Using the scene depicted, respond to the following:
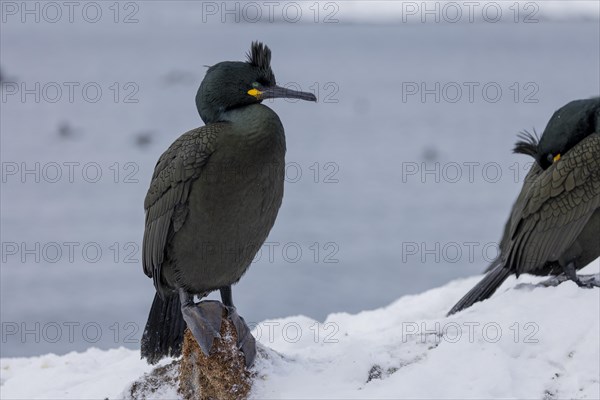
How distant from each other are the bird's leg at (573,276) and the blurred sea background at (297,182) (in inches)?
170

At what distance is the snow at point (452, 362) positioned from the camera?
A: 5.15 m

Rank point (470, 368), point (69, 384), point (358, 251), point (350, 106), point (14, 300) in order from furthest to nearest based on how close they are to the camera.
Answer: point (350, 106), point (358, 251), point (14, 300), point (69, 384), point (470, 368)

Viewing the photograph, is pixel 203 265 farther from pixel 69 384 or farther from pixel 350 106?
pixel 350 106

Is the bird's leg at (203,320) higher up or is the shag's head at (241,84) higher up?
the shag's head at (241,84)

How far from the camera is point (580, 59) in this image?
43.3 m

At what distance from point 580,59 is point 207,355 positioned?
40715 mm

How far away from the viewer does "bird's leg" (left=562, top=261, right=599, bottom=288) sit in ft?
20.2

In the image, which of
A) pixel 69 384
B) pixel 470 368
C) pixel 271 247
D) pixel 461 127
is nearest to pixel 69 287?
pixel 271 247

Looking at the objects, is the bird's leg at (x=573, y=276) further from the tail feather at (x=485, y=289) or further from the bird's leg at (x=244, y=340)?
the bird's leg at (x=244, y=340)

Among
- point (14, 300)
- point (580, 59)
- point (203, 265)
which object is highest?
point (580, 59)

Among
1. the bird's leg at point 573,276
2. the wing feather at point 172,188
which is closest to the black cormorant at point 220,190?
the wing feather at point 172,188

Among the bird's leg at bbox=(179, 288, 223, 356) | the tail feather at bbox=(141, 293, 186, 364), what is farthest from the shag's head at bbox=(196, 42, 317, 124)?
the tail feather at bbox=(141, 293, 186, 364)

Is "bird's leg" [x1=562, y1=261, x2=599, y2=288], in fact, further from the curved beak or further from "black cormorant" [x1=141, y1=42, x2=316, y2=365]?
the curved beak

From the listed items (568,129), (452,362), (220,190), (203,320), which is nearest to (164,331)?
(203,320)
